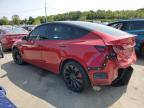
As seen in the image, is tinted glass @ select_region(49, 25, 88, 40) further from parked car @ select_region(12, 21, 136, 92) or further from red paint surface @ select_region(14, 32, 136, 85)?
red paint surface @ select_region(14, 32, 136, 85)

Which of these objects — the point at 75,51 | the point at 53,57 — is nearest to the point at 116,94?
the point at 75,51

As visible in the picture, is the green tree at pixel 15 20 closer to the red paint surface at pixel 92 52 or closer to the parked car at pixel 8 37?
the parked car at pixel 8 37

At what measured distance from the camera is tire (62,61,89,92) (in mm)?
4730

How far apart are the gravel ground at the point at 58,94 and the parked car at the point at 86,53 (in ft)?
0.91

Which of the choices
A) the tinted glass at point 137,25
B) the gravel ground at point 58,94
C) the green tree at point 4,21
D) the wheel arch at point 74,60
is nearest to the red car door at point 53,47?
the wheel arch at point 74,60

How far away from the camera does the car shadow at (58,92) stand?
178 inches

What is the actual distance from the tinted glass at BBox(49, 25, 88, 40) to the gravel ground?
1255 millimetres

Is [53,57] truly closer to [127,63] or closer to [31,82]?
[31,82]

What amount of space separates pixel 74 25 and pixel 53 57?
1.01 metres

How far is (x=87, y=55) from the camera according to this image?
14.9ft

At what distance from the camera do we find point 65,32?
5.38m

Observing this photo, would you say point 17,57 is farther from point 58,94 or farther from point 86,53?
point 86,53

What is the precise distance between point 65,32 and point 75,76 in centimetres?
118

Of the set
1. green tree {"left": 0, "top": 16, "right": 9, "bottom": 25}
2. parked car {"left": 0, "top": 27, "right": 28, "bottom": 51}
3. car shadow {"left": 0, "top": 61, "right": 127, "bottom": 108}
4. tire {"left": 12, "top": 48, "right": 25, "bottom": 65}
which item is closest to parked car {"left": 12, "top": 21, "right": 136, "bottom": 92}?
car shadow {"left": 0, "top": 61, "right": 127, "bottom": 108}
